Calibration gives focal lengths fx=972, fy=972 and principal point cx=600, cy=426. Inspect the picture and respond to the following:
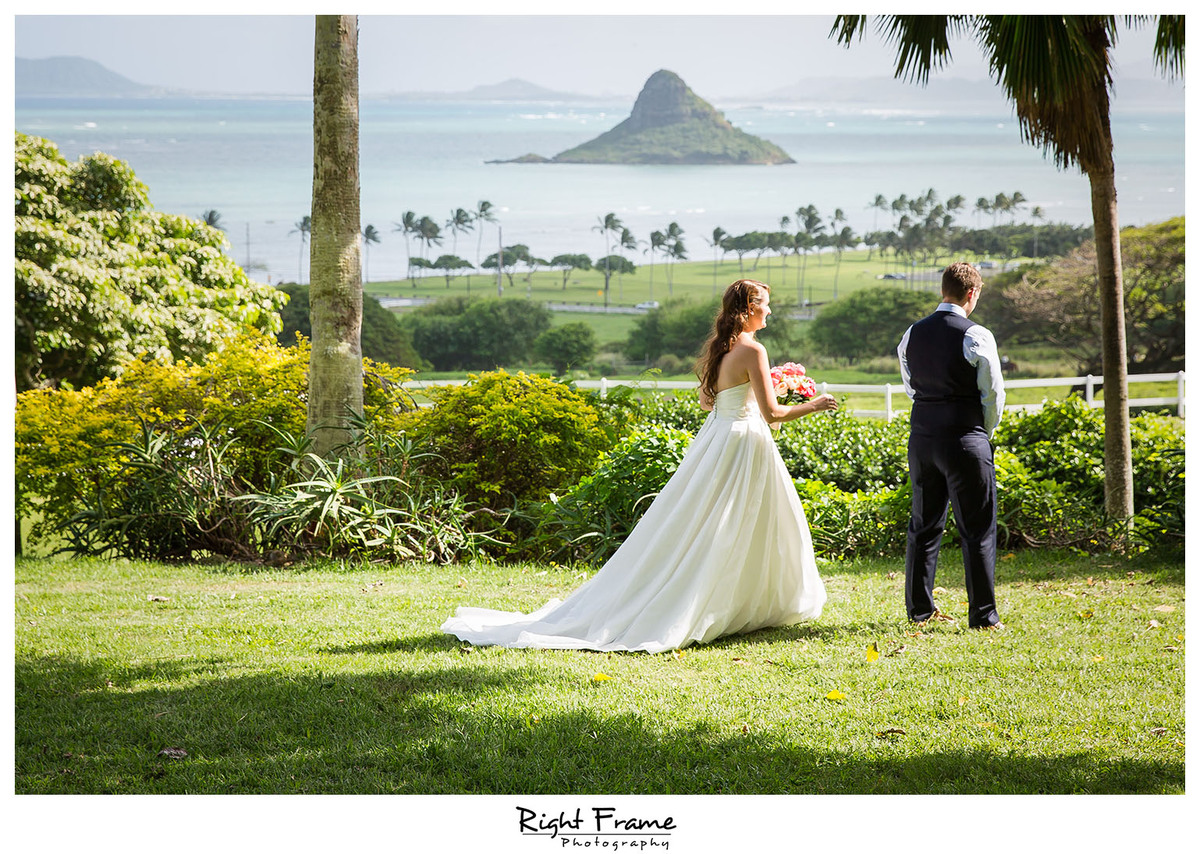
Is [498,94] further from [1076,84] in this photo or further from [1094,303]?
[1076,84]

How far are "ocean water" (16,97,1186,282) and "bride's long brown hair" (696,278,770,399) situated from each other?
37.4 meters

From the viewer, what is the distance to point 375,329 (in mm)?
35906

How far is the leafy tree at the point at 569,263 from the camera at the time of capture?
42.0 m

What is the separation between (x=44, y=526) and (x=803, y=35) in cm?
3930

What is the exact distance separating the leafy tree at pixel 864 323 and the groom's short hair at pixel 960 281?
3534cm

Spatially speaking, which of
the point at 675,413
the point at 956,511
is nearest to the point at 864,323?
the point at 675,413

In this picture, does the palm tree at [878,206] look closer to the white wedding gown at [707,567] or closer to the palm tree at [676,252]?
the palm tree at [676,252]

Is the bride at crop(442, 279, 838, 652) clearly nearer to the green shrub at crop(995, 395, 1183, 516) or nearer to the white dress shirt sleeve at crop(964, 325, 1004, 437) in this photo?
the white dress shirt sleeve at crop(964, 325, 1004, 437)

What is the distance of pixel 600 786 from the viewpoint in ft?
10.4

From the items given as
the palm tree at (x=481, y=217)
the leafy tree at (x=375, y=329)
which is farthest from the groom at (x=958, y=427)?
the palm tree at (x=481, y=217)

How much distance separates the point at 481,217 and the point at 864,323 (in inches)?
655

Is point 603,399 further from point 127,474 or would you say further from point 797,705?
point 797,705

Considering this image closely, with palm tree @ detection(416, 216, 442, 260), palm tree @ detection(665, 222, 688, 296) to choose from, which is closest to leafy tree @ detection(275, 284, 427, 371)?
palm tree @ detection(416, 216, 442, 260)

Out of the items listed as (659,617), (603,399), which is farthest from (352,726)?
(603,399)
